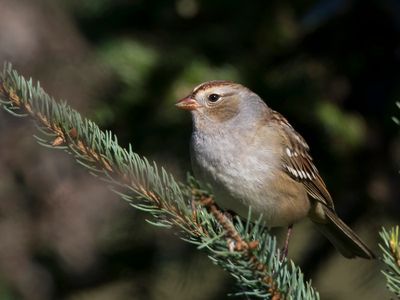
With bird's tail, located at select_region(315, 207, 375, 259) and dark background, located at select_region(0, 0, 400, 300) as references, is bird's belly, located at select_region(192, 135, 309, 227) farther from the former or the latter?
dark background, located at select_region(0, 0, 400, 300)

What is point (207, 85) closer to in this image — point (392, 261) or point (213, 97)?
point (213, 97)

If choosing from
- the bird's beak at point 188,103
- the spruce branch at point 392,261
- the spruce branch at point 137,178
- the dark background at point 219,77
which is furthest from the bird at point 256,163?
the spruce branch at point 392,261

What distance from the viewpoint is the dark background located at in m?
3.72

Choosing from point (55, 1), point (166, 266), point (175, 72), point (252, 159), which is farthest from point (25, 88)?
point (55, 1)

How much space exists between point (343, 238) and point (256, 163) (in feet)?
1.81

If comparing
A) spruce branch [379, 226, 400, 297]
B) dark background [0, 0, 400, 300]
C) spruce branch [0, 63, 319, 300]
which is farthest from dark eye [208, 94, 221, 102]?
spruce branch [379, 226, 400, 297]

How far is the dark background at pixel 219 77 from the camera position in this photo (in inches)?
146

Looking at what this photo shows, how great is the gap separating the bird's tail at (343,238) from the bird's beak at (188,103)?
0.75 m

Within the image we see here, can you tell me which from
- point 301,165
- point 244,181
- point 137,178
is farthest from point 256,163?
point 137,178

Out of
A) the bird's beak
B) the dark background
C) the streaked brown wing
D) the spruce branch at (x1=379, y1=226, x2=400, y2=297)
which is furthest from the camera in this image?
the dark background

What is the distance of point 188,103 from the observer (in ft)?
11.4

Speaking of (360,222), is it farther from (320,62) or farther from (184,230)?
(184,230)

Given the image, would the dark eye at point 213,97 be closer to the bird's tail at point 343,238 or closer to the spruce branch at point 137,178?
the bird's tail at point 343,238

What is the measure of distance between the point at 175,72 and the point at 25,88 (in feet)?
5.36
